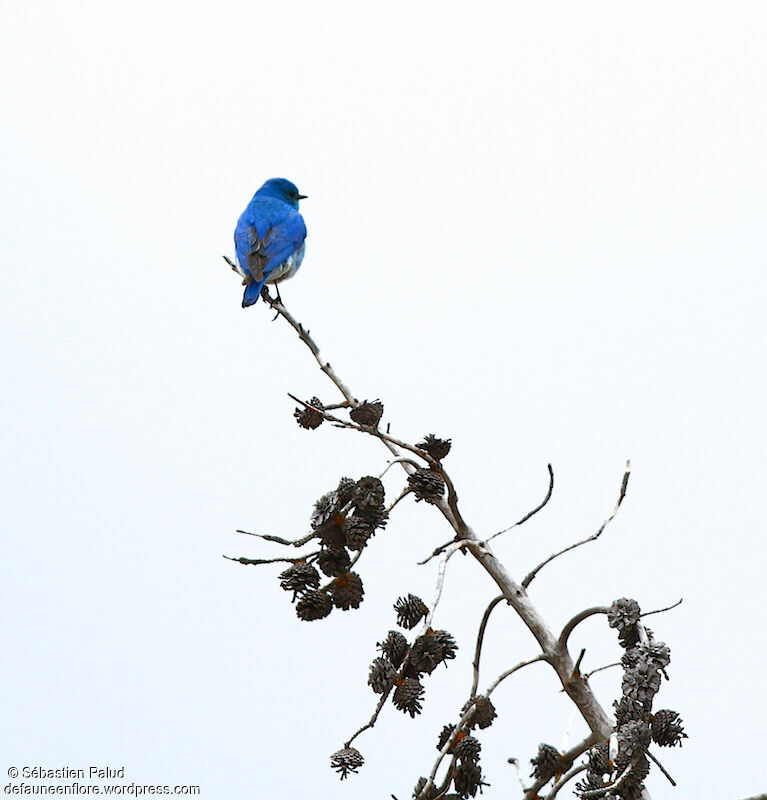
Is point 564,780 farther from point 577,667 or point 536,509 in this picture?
point 536,509

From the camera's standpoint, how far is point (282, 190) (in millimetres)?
3545

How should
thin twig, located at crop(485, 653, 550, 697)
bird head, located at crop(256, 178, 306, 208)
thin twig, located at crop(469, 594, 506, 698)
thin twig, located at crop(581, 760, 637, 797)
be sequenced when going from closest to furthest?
thin twig, located at crop(581, 760, 637, 797)
thin twig, located at crop(485, 653, 550, 697)
thin twig, located at crop(469, 594, 506, 698)
bird head, located at crop(256, 178, 306, 208)

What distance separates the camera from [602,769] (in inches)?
53.8

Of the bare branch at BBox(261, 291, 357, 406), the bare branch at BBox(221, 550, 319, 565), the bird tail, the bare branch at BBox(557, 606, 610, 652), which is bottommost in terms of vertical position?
the bare branch at BBox(557, 606, 610, 652)

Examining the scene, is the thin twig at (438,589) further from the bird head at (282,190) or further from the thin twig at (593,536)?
the bird head at (282,190)

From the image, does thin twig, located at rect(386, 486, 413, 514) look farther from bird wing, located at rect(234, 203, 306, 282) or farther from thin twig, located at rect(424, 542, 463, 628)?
bird wing, located at rect(234, 203, 306, 282)

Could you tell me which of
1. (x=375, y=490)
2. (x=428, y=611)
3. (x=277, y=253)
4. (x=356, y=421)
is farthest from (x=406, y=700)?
(x=277, y=253)

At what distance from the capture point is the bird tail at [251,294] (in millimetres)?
2725

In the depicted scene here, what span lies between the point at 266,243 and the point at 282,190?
2.43 ft

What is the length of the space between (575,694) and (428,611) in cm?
30

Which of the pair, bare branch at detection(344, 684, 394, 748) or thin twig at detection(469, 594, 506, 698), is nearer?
bare branch at detection(344, 684, 394, 748)

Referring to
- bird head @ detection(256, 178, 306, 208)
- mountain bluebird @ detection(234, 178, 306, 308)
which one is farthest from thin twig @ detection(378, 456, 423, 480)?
bird head @ detection(256, 178, 306, 208)

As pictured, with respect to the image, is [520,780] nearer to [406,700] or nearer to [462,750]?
[462,750]

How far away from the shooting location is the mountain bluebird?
2.77 meters
